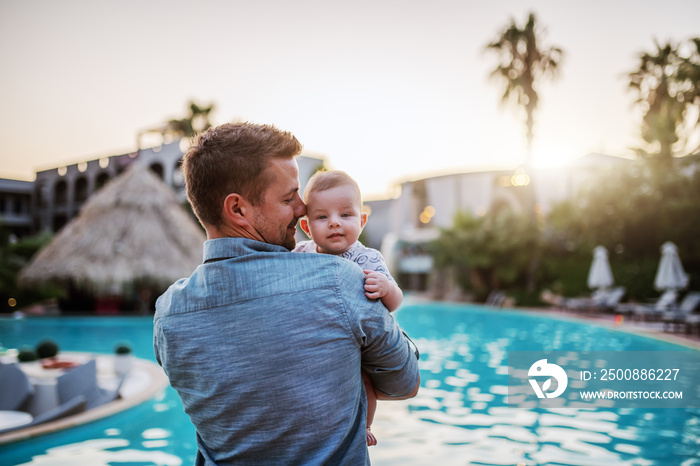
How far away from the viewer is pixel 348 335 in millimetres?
1250

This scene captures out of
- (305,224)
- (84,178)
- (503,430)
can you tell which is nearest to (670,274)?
(503,430)

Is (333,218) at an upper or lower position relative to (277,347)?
upper

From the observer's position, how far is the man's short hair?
136 cm

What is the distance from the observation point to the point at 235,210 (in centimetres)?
140

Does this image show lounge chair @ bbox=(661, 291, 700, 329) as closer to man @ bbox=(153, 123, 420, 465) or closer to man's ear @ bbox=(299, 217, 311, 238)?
man's ear @ bbox=(299, 217, 311, 238)

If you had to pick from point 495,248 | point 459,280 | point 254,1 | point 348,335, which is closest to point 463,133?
point 495,248

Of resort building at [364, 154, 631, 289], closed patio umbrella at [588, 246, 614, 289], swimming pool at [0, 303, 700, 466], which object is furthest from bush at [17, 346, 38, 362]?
resort building at [364, 154, 631, 289]

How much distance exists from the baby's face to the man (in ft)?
1.53

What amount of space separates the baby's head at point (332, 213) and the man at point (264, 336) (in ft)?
1.53

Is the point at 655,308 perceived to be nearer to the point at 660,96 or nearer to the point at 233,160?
the point at 660,96

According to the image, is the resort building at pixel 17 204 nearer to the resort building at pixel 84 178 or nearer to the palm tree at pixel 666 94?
the resort building at pixel 84 178

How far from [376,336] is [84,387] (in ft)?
19.5

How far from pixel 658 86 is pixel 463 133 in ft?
31.0

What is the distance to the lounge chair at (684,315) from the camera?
12.8m
